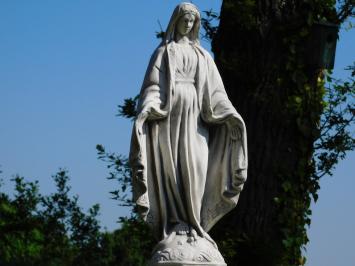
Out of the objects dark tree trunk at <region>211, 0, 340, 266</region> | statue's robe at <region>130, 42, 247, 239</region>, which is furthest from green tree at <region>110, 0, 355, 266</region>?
statue's robe at <region>130, 42, 247, 239</region>

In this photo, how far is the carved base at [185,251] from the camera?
36.4ft

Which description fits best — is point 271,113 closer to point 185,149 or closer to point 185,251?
point 185,149

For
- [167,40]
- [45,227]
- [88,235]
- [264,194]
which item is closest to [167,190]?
[167,40]

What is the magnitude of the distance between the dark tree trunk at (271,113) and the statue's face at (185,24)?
3.47m

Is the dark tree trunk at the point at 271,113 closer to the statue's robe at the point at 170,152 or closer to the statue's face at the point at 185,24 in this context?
the statue's robe at the point at 170,152

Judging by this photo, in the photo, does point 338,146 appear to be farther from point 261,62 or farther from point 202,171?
point 202,171

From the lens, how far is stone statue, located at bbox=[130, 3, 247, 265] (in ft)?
37.0

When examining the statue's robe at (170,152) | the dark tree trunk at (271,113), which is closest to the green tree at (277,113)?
the dark tree trunk at (271,113)

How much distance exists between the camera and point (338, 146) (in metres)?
15.7

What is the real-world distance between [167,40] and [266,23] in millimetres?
4048

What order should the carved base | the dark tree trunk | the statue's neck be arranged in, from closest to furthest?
the carved base
the statue's neck
the dark tree trunk

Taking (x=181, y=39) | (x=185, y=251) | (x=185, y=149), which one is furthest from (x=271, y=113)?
(x=185, y=251)

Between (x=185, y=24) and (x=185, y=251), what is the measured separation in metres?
2.22

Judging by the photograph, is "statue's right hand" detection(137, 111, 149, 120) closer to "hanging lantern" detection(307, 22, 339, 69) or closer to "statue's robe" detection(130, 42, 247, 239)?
"statue's robe" detection(130, 42, 247, 239)
